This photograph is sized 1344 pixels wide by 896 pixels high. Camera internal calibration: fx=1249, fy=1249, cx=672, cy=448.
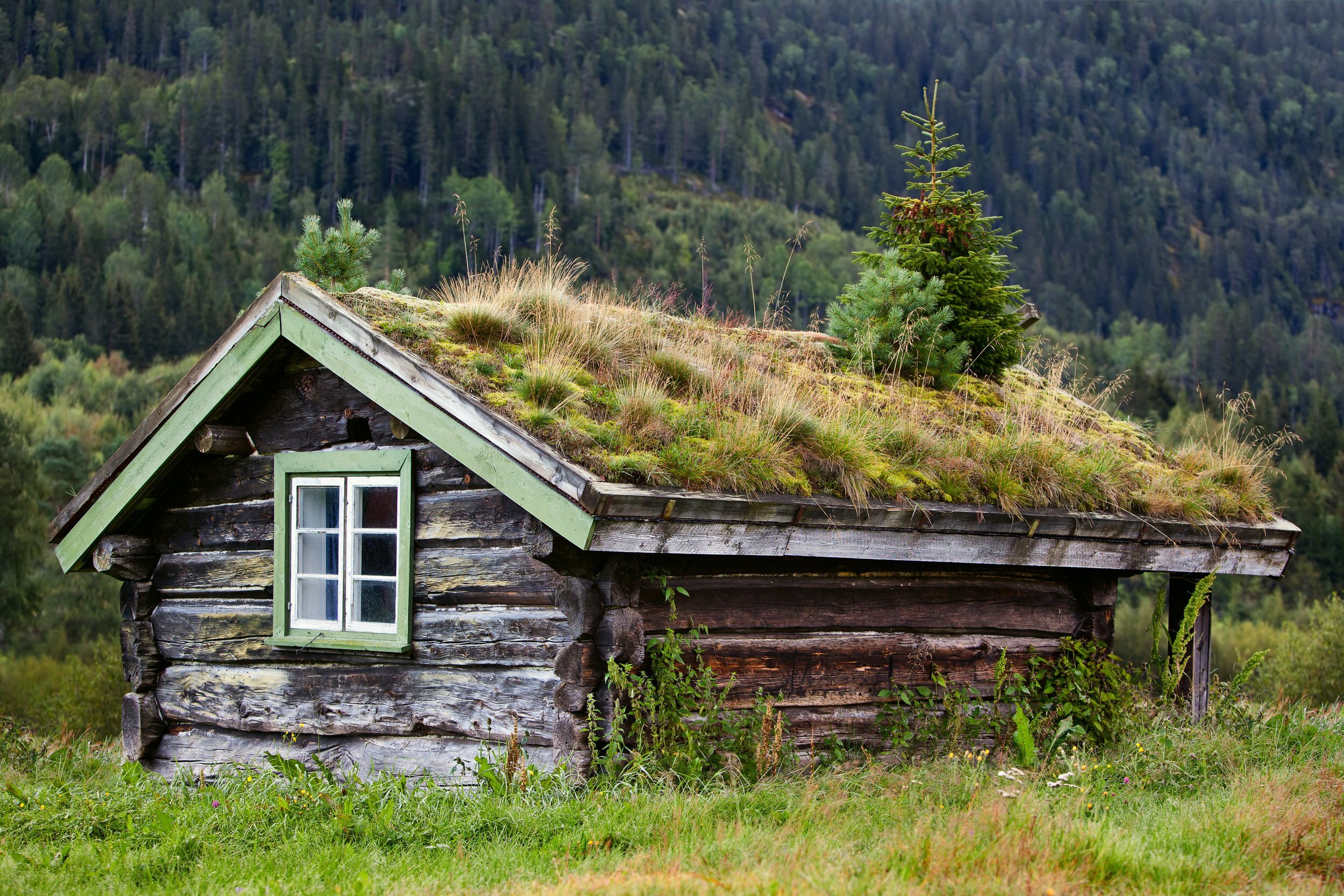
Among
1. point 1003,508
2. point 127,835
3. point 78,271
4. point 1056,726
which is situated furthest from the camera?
point 78,271

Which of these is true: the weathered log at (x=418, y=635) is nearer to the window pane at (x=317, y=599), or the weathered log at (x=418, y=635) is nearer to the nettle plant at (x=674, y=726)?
the window pane at (x=317, y=599)

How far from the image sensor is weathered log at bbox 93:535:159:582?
9.38 metres

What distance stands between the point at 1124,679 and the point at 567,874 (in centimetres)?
531

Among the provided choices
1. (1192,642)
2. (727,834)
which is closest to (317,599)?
(727,834)

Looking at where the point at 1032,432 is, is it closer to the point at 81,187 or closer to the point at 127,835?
the point at 127,835

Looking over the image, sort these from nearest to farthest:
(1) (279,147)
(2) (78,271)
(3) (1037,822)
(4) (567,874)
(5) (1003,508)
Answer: (4) (567,874) < (3) (1037,822) < (5) (1003,508) < (2) (78,271) < (1) (279,147)

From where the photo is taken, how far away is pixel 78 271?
8856 centimetres

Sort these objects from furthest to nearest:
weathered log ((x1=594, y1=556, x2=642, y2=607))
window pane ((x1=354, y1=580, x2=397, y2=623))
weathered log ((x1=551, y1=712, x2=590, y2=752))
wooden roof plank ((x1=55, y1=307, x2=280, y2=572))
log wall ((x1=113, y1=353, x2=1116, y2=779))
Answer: wooden roof plank ((x1=55, y1=307, x2=280, y2=572))
window pane ((x1=354, y1=580, x2=397, y2=623))
log wall ((x1=113, y1=353, x2=1116, y2=779))
weathered log ((x1=594, y1=556, x2=642, y2=607))
weathered log ((x1=551, y1=712, x2=590, y2=752))

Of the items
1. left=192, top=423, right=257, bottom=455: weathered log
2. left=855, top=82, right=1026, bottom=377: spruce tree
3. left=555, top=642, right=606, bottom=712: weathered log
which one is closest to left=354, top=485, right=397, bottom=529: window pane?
left=192, top=423, right=257, bottom=455: weathered log

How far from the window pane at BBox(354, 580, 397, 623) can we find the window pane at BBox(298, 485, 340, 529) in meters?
0.58

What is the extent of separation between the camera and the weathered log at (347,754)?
24.4 feet

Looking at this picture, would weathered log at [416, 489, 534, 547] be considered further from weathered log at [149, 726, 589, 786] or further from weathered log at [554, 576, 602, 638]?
weathered log at [149, 726, 589, 786]

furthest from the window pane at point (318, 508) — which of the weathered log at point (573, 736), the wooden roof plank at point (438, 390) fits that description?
the weathered log at point (573, 736)

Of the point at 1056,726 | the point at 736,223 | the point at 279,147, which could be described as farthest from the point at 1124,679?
the point at 279,147
